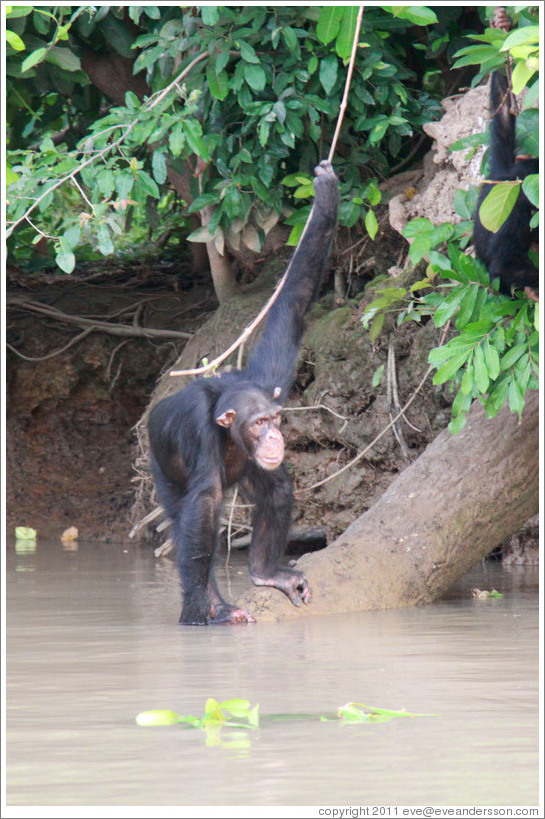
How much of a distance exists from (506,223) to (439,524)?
168 centimetres

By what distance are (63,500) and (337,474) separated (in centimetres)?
441

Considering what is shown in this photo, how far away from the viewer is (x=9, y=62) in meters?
7.88

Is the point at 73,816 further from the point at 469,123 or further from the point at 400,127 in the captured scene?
the point at 400,127

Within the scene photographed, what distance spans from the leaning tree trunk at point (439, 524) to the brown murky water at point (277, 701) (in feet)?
0.57

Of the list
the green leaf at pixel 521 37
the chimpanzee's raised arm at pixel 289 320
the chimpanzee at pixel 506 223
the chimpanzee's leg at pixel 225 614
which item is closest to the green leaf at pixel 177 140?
the chimpanzee's raised arm at pixel 289 320

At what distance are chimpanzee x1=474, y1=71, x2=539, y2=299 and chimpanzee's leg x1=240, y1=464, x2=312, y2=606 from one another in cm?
159

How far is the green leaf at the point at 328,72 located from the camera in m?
7.16

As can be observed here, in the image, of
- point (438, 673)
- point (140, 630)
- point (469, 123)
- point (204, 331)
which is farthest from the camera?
point (204, 331)

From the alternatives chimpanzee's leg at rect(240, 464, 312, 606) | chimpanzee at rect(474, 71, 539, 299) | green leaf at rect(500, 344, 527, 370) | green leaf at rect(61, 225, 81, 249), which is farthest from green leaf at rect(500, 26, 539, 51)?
green leaf at rect(61, 225, 81, 249)

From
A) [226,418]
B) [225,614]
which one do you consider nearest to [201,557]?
[225,614]

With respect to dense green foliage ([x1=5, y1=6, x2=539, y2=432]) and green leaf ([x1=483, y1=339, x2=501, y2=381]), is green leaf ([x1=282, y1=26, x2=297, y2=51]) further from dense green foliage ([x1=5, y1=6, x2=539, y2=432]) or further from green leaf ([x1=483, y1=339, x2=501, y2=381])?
green leaf ([x1=483, y1=339, x2=501, y2=381])

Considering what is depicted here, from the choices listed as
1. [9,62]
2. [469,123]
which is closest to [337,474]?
[469,123]

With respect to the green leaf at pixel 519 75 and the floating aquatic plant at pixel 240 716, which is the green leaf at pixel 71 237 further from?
the floating aquatic plant at pixel 240 716

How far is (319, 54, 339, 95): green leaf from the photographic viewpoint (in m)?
7.16
